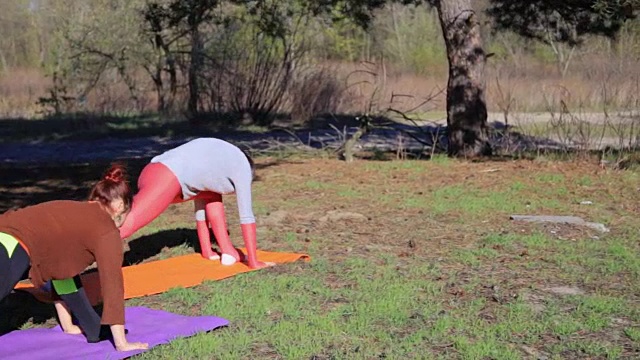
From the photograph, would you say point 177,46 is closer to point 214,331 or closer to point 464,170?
Result: point 464,170

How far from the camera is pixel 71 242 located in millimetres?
4590

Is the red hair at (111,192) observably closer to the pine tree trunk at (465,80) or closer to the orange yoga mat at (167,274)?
the orange yoga mat at (167,274)

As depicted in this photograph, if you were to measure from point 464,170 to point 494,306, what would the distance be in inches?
246

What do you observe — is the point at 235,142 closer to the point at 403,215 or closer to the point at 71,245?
the point at 403,215

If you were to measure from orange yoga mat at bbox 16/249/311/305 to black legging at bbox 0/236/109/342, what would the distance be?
3.09 ft

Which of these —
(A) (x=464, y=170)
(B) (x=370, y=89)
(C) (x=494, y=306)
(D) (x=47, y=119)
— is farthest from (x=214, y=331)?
(B) (x=370, y=89)

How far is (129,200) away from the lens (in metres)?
4.77

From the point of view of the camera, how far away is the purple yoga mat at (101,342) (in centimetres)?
462

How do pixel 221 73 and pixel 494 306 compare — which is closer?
pixel 494 306

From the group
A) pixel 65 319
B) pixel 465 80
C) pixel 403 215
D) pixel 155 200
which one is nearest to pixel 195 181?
pixel 155 200

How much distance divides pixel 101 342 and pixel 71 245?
0.62 metres

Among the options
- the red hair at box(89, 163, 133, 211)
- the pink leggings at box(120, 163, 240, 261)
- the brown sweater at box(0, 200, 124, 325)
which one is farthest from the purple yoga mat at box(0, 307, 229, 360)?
the pink leggings at box(120, 163, 240, 261)

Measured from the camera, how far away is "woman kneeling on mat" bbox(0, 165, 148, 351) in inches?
176

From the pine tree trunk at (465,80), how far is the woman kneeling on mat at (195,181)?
6537 millimetres
